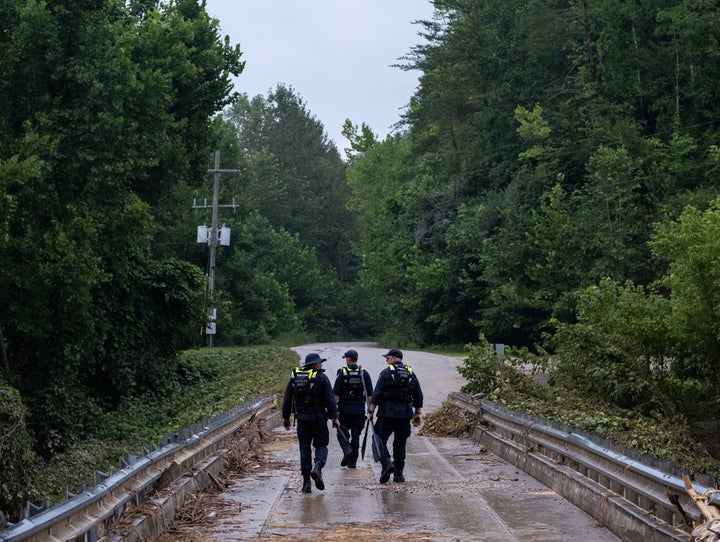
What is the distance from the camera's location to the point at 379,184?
99938 mm

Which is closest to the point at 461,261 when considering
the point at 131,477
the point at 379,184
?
the point at 379,184

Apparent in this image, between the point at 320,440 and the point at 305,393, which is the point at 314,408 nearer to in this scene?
the point at 305,393

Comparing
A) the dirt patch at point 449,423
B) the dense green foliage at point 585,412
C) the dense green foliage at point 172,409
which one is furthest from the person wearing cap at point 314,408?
the dirt patch at point 449,423

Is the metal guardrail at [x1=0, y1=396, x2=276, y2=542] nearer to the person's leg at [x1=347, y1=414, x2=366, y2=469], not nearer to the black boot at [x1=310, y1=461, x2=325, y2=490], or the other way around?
the black boot at [x1=310, y1=461, x2=325, y2=490]

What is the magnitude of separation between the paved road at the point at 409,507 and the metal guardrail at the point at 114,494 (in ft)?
2.56

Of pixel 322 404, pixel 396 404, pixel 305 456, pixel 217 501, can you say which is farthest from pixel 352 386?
pixel 217 501

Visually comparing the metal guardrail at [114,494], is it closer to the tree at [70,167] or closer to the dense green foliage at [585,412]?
the dense green foliage at [585,412]

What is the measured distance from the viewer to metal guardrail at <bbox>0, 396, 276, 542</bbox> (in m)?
7.43

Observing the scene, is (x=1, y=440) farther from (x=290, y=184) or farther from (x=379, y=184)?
(x=290, y=184)

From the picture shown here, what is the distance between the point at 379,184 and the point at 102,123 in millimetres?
73109

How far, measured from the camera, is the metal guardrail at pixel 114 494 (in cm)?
743

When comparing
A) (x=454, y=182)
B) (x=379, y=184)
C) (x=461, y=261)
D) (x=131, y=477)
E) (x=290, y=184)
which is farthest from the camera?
(x=290, y=184)

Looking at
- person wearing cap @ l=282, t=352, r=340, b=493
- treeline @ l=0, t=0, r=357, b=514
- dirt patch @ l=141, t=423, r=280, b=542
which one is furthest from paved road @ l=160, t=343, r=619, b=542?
treeline @ l=0, t=0, r=357, b=514

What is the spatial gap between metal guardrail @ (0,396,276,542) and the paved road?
78 cm
